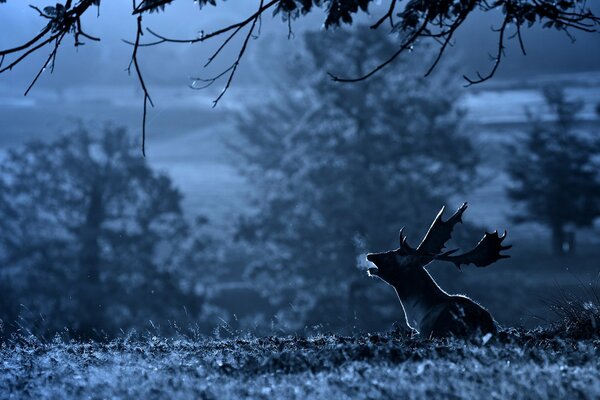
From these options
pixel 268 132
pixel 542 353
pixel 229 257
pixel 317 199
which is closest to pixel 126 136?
pixel 317 199

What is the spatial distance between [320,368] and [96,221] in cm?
2944

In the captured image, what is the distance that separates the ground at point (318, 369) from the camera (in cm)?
561

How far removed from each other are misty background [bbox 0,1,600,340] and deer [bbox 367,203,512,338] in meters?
0.90

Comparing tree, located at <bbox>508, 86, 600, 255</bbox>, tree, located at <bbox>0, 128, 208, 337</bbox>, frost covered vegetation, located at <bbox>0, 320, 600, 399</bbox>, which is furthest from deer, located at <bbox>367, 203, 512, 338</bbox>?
tree, located at <bbox>508, 86, 600, 255</bbox>

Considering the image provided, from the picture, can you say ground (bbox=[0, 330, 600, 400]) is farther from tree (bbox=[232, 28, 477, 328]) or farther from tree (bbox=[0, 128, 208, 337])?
tree (bbox=[0, 128, 208, 337])

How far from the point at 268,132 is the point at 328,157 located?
54.8 ft

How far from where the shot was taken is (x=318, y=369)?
6.64m

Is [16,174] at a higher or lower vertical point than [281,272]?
higher

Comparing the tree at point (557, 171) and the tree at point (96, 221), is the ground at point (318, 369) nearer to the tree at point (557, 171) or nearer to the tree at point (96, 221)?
the tree at point (96, 221)

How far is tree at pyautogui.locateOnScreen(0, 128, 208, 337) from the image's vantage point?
108 ft

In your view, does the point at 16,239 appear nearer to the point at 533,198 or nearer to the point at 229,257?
the point at 229,257

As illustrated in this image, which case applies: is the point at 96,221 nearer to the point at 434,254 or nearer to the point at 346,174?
the point at 346,174

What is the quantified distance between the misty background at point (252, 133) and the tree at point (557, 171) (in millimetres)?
1132

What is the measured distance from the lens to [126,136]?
35.2m
